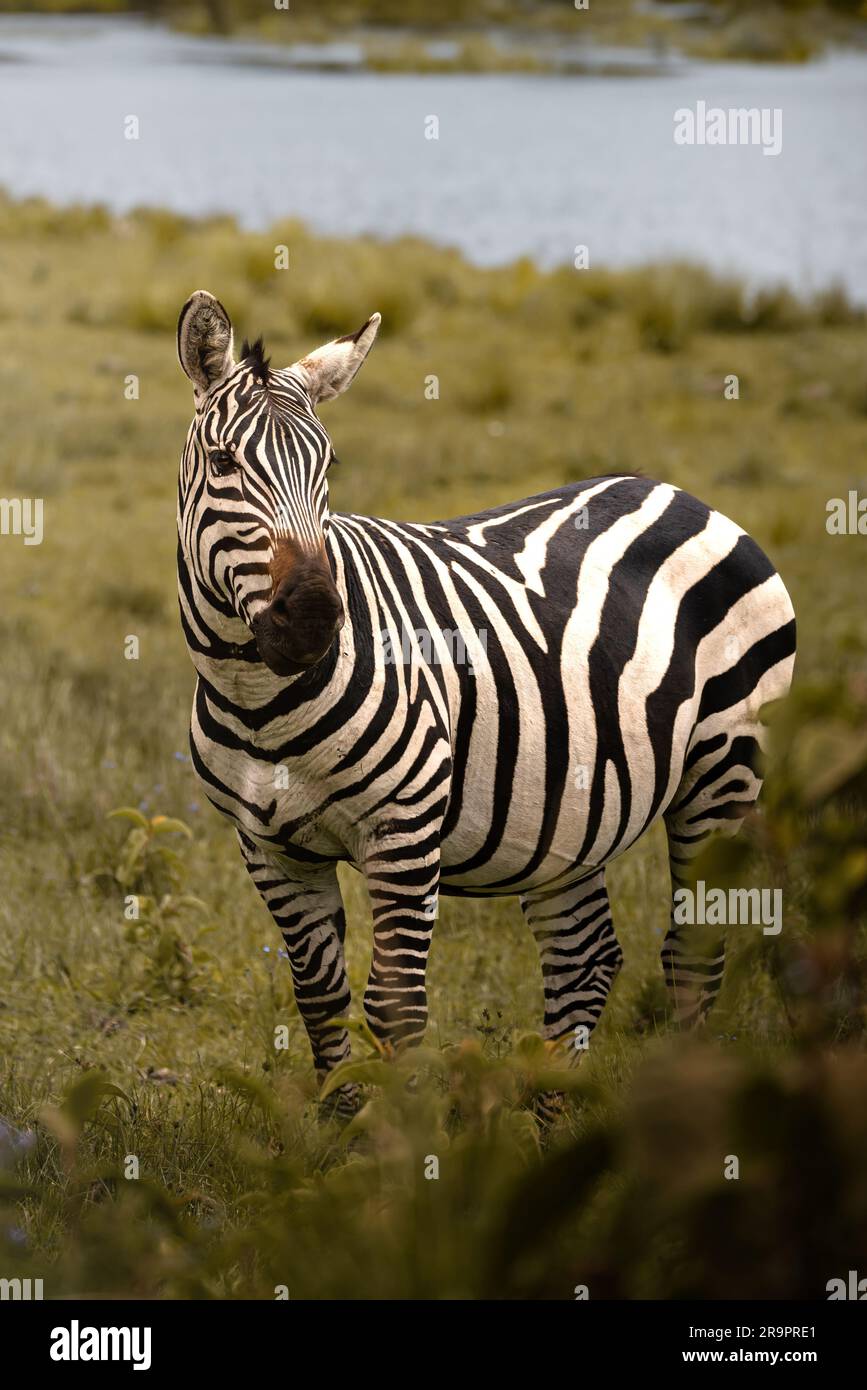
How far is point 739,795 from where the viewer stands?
3754 millimetres

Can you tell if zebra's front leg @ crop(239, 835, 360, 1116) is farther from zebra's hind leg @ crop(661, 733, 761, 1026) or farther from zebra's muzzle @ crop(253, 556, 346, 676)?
zebra's hind leg @ crop(661, 733, 761, 1026)

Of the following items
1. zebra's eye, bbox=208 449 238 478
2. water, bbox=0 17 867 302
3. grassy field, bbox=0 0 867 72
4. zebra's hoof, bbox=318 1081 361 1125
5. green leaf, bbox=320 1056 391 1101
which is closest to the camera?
green leaf, bbox=320 1056 391 1101

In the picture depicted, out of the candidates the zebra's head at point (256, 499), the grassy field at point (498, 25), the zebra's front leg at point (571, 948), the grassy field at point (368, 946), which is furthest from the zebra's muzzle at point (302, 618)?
the grassy field at point (498, 25)

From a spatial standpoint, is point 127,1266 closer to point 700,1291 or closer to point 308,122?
point 700,1291

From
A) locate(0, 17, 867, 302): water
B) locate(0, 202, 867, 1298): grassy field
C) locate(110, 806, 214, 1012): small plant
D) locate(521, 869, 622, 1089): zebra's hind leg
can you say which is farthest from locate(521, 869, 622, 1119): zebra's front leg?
locate(0, 17, 867, 302): water

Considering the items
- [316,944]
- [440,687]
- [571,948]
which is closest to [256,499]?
[440,687]

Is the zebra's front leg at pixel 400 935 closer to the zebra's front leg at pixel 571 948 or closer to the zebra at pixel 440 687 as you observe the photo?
the zebra at pixel 440 687

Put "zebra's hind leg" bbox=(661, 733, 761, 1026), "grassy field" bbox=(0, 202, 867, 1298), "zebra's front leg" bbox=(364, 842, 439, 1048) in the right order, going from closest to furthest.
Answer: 1. "grassy field" bbox=(0, 202, 867, 1298)
2. "zebra's front leg" bbox=(364, 842, 439, 1048)
3. "zebra's hind leg" bbox=(661, 733, 761, 1026)

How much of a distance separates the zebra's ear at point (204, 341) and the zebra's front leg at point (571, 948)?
1620mm

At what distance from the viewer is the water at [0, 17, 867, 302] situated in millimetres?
21594

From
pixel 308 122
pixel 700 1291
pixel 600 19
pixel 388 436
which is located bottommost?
pixel 700 1291
